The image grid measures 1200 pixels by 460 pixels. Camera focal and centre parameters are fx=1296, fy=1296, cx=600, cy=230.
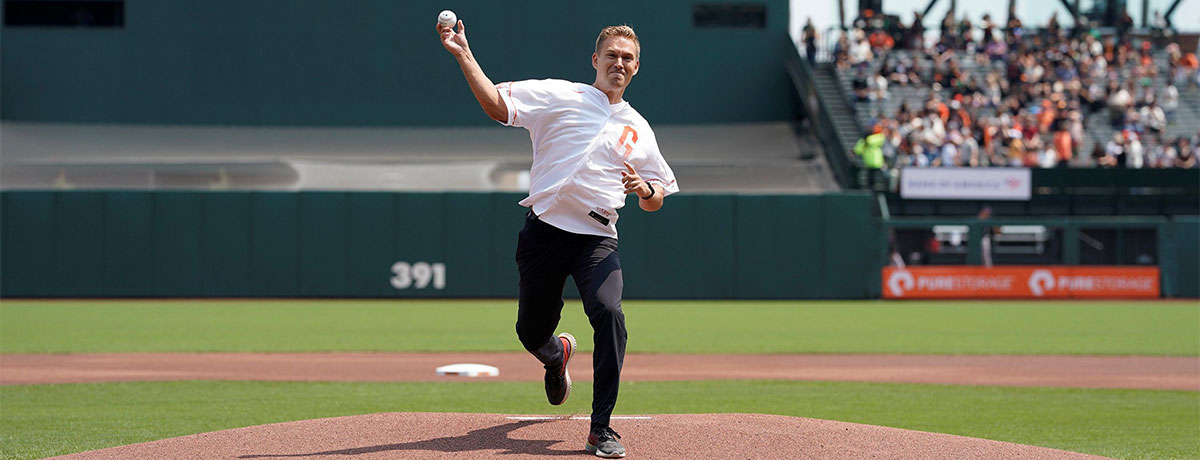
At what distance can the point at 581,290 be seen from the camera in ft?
20.0

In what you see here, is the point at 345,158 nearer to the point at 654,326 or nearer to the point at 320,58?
the point at 320,58

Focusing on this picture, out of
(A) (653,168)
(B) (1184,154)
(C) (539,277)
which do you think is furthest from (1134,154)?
(C) (539,277)

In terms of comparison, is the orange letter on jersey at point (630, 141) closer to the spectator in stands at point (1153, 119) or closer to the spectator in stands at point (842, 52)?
the spectator in stands at point (1153, 119)

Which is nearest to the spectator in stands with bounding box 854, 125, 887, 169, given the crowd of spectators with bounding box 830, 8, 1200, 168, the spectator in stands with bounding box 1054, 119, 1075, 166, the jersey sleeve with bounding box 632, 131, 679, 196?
the crowd of spectators with bounding box 830, 8, 1200, 168

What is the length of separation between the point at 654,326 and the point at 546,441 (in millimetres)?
12674

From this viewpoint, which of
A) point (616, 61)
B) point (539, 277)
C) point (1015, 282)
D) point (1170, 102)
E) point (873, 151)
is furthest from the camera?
point (1170, 102)

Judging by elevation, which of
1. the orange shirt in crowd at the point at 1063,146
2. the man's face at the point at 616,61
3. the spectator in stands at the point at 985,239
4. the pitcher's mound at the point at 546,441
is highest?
the man's face at the point at 616,61

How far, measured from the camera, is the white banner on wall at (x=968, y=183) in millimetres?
27719

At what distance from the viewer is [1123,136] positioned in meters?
29.5

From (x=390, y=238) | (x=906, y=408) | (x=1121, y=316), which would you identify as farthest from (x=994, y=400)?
(x=390, y=238)

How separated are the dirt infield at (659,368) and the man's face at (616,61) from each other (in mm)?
5452

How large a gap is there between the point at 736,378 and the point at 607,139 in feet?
19.2

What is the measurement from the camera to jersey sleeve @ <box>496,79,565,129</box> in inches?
232

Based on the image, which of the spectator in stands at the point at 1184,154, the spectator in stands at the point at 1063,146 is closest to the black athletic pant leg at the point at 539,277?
the spectator in stands at the point at 1063,146
